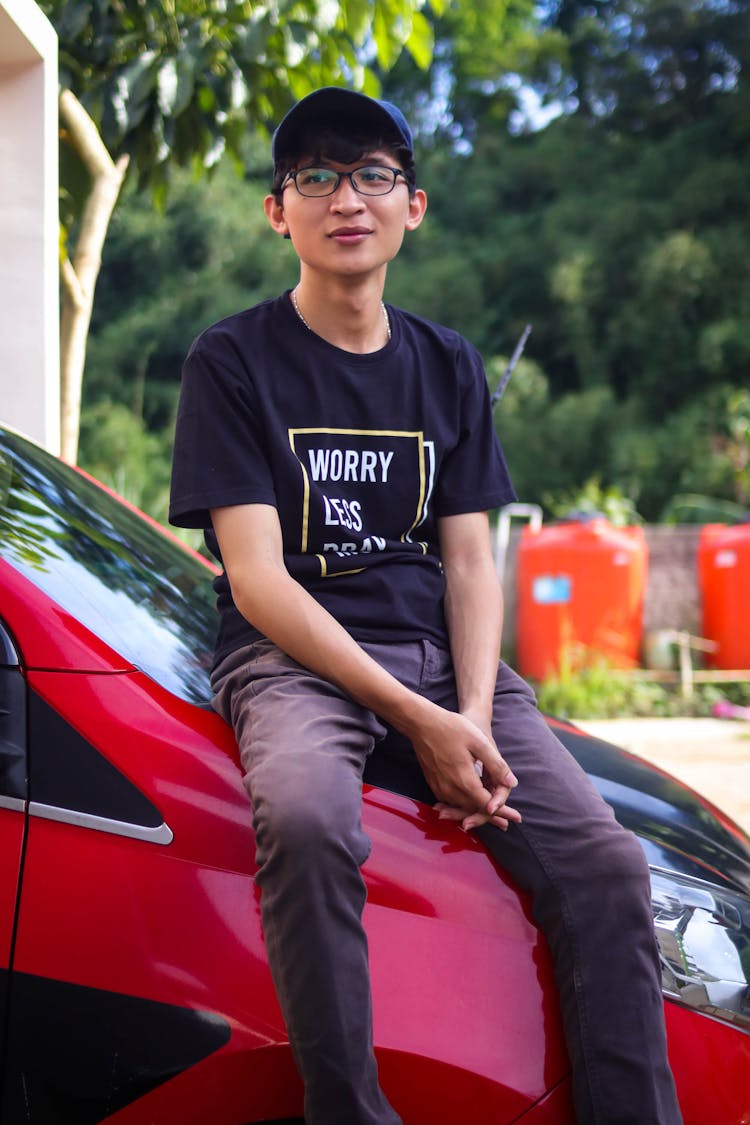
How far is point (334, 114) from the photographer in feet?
6.41

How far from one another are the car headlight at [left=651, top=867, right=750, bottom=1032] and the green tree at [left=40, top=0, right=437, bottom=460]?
3349mm

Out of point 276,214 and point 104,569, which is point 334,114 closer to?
point 276,214

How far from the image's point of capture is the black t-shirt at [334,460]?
1851mm

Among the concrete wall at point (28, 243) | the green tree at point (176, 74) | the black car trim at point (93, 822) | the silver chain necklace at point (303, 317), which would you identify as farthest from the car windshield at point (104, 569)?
the green tree at point (176, 74)

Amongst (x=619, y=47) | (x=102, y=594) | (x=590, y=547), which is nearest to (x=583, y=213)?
(x=619, y=47)

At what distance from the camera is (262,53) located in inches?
166

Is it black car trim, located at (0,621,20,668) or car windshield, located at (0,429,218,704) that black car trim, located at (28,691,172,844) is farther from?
car windshield, located at (0,429,218,704)

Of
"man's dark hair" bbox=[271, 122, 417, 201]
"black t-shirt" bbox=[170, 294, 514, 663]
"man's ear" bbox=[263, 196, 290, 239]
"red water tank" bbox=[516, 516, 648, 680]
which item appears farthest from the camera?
"red water tank" bbox=[516, 516, 648, 680]

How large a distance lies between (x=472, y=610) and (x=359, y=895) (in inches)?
27.2

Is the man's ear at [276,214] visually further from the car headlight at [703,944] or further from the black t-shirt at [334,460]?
the car headlight at [703,944]

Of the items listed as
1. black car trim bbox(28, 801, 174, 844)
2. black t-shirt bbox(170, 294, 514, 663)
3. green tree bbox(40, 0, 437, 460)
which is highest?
green tree bbox(40, 0, 437, 460)

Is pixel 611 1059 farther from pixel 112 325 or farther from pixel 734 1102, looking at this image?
pixel 112 325

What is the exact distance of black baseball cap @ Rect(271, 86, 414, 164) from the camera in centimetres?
193

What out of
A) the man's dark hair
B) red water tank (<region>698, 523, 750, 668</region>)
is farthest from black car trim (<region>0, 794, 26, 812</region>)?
red water tank (<region>698, 523, 750, 668</region>)
